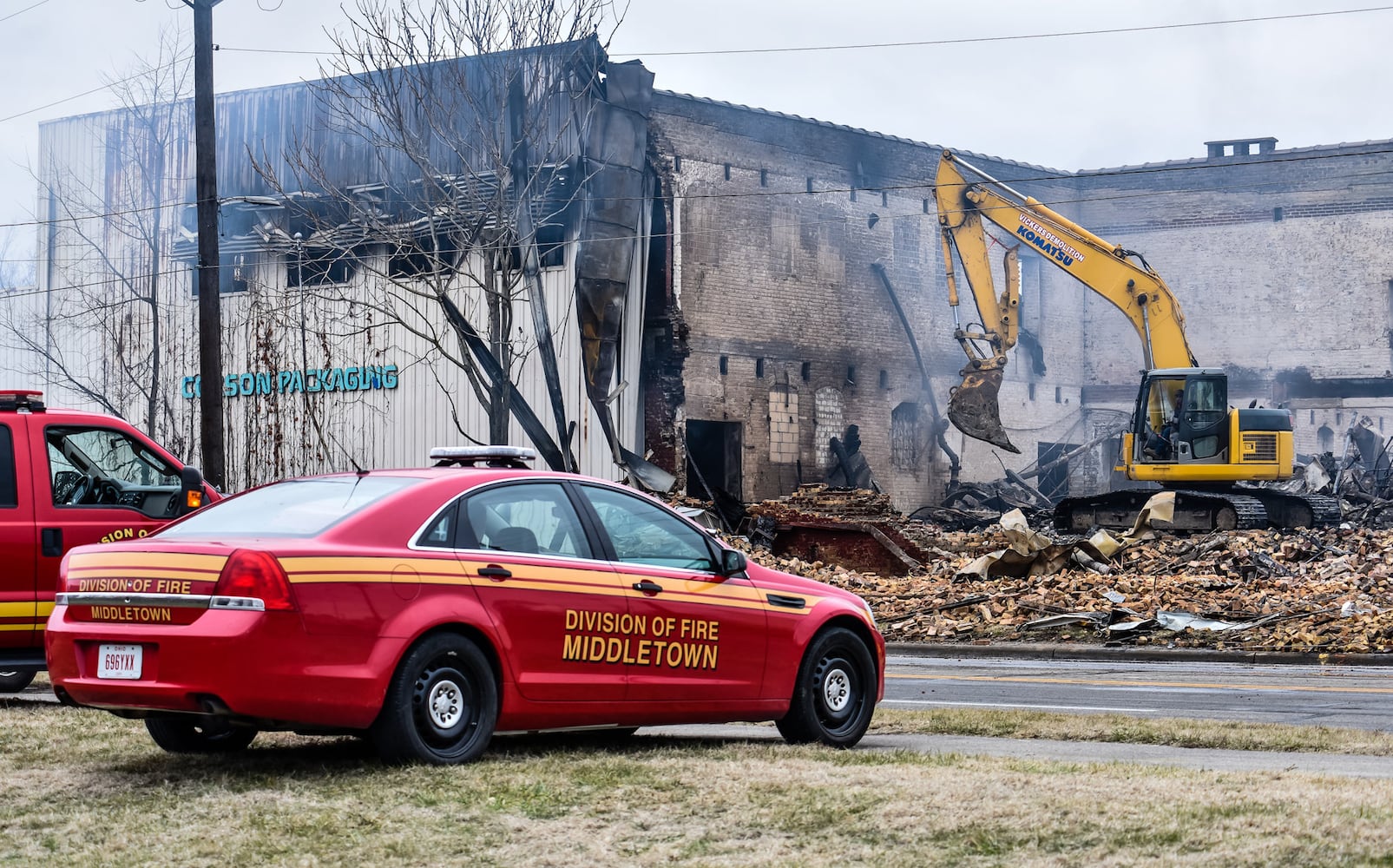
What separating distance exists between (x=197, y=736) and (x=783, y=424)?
103 ft

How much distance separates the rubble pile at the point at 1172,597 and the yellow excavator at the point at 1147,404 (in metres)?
4.91

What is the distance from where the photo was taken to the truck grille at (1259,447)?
3080 centimetres

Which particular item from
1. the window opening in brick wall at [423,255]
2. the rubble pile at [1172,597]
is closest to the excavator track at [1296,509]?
the rubble pile at [1172,597]

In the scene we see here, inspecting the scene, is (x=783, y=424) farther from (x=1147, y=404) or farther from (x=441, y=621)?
(x=441, y=621)

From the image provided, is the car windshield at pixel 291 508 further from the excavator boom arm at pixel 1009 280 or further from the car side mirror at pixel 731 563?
the excavator boom arm at pixel 1009 280

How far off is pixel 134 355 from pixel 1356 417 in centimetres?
3237

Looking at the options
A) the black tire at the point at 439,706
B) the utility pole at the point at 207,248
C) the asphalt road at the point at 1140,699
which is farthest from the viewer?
the utility pole at the point at 207,248

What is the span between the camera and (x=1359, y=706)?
12000 millimetres

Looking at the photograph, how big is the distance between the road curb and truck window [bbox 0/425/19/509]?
10.2 m

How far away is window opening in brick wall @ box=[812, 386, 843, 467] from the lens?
1586 inches

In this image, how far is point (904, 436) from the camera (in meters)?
42.9

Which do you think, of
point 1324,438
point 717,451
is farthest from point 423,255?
point 1324,438

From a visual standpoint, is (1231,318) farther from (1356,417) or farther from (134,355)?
(134,355)

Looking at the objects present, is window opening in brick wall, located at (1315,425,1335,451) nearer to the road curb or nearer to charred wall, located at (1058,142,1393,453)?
charred wall, located at (1058,142,1393,453)
